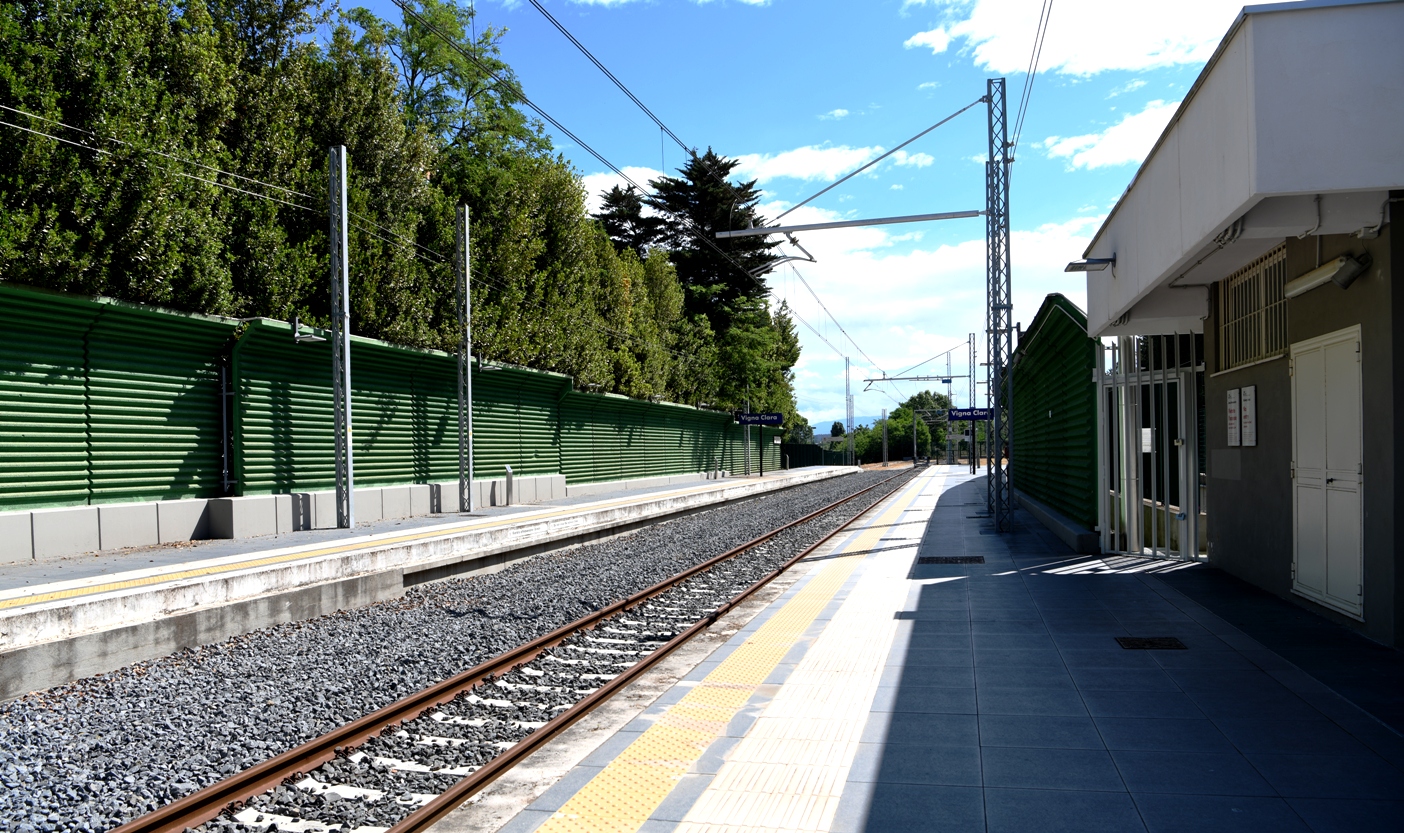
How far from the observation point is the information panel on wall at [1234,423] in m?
11.0

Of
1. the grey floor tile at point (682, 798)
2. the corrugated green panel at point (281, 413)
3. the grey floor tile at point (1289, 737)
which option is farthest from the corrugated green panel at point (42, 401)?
the grey floor tile at point (1289, 737)

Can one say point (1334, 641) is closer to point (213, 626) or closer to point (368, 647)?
point (368, 647)

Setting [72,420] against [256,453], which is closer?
[72,420]

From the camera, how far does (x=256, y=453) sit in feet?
56.0

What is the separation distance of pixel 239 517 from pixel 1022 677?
538 inches

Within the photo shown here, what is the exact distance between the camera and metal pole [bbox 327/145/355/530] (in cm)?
1711

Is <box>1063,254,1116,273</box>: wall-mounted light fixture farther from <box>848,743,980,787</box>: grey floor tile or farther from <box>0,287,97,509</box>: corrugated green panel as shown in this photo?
<box>0,287,97,509</box>: corrugated green panel

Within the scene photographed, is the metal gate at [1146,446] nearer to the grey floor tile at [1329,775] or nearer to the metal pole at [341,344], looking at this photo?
the grey floor tile at [1329,775]

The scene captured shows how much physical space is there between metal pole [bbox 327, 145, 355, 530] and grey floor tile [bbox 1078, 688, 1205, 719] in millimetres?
14244

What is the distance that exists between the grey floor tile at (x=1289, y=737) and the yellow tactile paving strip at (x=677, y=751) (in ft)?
7.37

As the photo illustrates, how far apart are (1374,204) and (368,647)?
→ 9625 millimetres

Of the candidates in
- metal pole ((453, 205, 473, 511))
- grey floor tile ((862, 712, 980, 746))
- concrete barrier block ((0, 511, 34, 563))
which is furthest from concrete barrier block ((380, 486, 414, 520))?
grey floor tile ((862, 712, 980, 746))

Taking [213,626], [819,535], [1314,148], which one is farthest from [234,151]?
[1314,148]

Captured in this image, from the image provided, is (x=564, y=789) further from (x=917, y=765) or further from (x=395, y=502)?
(x=395, y=502)
